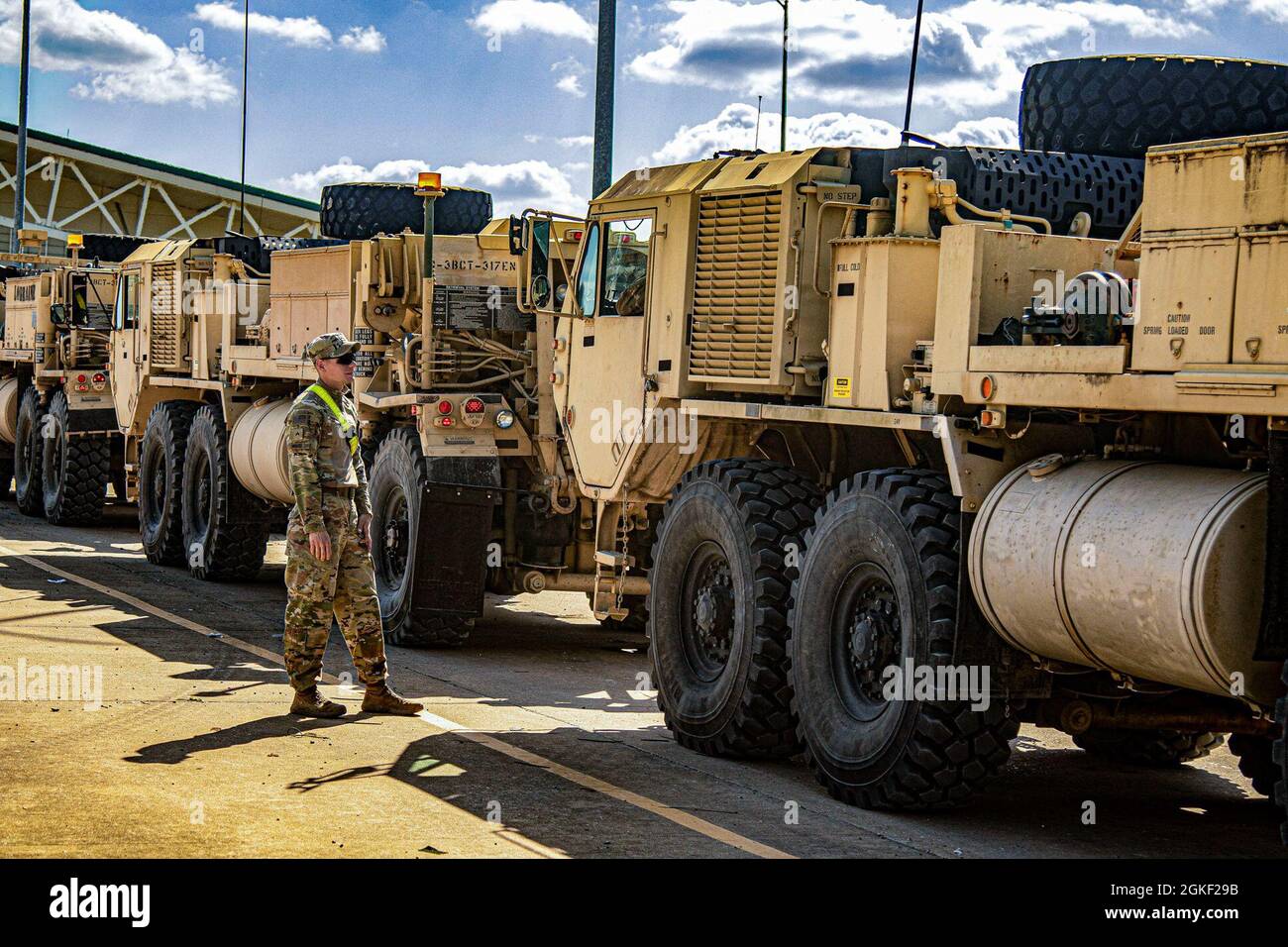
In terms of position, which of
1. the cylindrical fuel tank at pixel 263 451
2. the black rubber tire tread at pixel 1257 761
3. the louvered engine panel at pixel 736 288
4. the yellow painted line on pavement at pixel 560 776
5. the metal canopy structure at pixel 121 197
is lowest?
the yellow painted line on pavement at pixel 560 776

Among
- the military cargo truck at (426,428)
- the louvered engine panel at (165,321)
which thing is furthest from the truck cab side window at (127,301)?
the military cargo truck at (426,428)

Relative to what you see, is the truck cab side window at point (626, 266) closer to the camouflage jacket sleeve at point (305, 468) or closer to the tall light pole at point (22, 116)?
the camouflage jacket sleeve at point (305, 468)

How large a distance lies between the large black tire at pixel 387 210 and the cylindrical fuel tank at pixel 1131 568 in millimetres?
9573

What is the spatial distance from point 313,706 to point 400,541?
3392 millimetres

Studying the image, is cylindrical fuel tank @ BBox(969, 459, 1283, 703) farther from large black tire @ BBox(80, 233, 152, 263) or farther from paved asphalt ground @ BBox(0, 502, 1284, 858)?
large black tire @ BBox(80, 233, 152, 263)

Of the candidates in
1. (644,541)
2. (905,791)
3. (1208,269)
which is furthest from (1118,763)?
(1208,269)

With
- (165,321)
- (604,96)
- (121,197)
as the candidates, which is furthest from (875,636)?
(121,197)

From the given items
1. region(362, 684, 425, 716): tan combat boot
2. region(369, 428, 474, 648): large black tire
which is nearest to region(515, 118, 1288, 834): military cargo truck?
region(362, 684, 425, 716): tan combat boot

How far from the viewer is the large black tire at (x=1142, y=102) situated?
9133 millimetres

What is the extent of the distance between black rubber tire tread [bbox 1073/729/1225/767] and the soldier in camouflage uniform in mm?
3836

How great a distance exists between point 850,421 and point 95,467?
571 inches

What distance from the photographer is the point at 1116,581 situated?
22.6ft

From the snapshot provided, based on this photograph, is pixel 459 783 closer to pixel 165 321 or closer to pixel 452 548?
pixel 452 548
